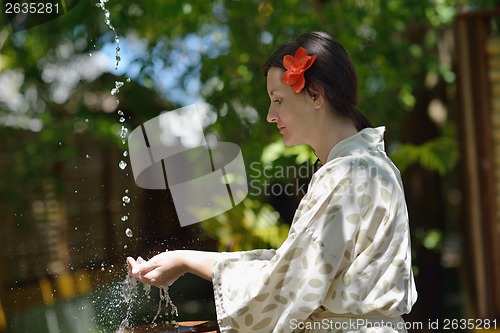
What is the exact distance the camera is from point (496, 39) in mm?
4387

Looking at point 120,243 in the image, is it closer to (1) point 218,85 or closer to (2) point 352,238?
(1) point 218,85

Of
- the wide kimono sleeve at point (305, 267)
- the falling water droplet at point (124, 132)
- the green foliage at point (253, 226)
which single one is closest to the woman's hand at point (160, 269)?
the wide kimono sleeve at point (305, 267)

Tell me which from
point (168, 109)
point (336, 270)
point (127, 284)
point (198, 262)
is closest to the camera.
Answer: point (336, 270)

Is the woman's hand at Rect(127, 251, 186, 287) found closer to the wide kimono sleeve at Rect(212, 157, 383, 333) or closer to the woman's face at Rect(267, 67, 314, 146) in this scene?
the wide kimono sleeve at Rect(212, 157, 383, 333)

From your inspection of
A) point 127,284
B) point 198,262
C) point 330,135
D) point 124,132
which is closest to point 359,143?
point 330,135

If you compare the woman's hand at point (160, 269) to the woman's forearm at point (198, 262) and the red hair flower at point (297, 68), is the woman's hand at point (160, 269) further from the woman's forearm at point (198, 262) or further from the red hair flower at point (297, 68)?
the red hair flower at point (297, 68)

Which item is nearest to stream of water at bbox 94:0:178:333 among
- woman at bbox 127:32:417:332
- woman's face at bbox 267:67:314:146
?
woman at bbox 127:32:417:332

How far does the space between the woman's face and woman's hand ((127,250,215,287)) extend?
323 millimetres

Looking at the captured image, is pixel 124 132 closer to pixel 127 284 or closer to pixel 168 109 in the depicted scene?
pixel 168 109

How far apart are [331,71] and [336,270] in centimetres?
44

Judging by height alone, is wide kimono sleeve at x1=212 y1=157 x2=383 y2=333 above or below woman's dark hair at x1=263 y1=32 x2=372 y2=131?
below

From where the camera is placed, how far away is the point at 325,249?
1.53 m

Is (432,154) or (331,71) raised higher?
(331,71)

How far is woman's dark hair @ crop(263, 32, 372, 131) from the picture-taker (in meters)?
1.65
